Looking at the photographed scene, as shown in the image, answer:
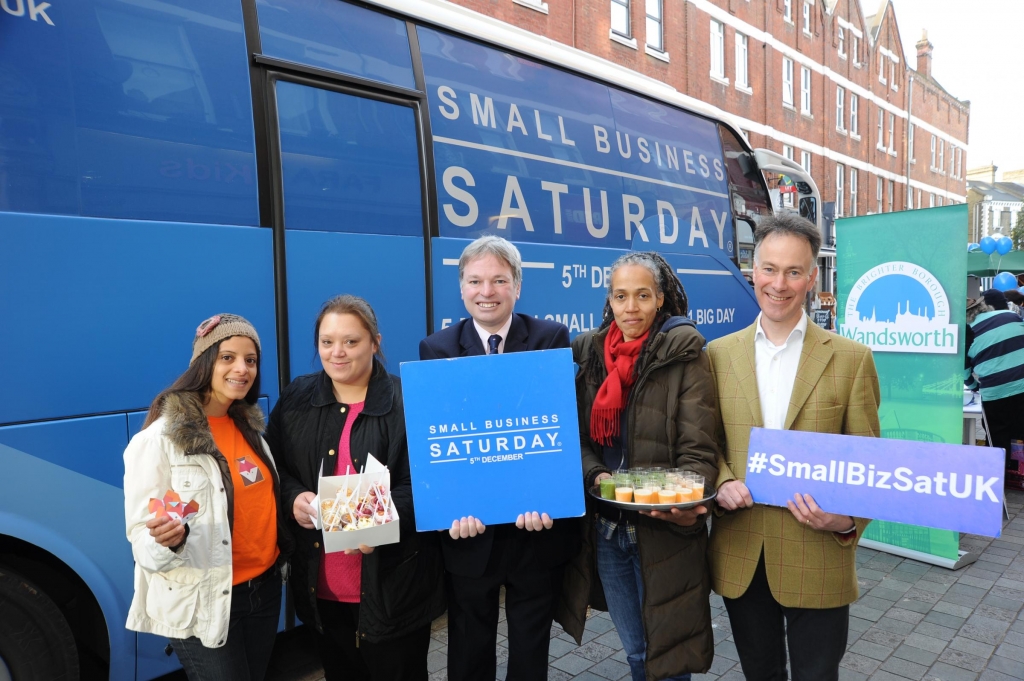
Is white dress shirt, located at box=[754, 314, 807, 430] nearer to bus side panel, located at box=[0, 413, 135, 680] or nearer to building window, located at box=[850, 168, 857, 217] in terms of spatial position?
bus side panel, located at box=[0, 413, 135, 680]

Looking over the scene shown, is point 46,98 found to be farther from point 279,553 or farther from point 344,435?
point 279,553

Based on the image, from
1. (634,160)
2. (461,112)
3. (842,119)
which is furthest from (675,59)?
(461,112)

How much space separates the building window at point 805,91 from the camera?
27.9 metres

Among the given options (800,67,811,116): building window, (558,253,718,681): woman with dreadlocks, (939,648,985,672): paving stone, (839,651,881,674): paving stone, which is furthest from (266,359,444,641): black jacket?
(800,67,811,116): building window

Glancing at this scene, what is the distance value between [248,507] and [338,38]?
2.72 meters

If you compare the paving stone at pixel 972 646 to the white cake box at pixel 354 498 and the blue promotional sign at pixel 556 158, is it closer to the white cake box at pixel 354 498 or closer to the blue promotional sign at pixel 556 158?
the blue promotional sign at pixel 556 158

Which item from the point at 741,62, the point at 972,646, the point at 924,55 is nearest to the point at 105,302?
the point at 972,646

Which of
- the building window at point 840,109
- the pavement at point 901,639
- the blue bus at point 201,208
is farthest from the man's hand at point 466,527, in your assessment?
the building window at point 840,109

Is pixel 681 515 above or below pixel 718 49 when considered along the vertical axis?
below

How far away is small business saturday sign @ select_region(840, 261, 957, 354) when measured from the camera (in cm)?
486

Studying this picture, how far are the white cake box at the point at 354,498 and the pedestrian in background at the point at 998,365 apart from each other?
20.8 ft

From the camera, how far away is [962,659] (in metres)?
3.67

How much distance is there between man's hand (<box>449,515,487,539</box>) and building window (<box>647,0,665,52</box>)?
20.4 meters

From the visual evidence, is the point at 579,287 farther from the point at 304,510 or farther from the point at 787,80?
the point at 787,80
